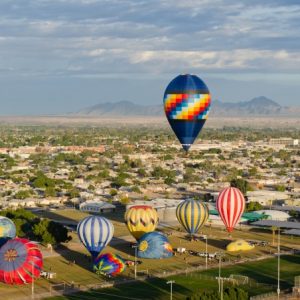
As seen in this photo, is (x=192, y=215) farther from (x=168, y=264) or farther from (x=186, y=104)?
(x=168, y=264)

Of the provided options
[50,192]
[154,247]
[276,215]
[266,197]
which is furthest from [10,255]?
[50,192]

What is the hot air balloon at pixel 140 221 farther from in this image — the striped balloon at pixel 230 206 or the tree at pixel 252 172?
the tree at pixel 252 172

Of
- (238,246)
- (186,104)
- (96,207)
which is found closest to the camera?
(238,246)

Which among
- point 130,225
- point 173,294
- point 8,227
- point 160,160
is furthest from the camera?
point 160,160

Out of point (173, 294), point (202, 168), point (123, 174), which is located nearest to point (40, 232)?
point (173, 294)

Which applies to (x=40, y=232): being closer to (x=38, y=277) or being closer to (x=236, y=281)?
(x=38, y=277)
